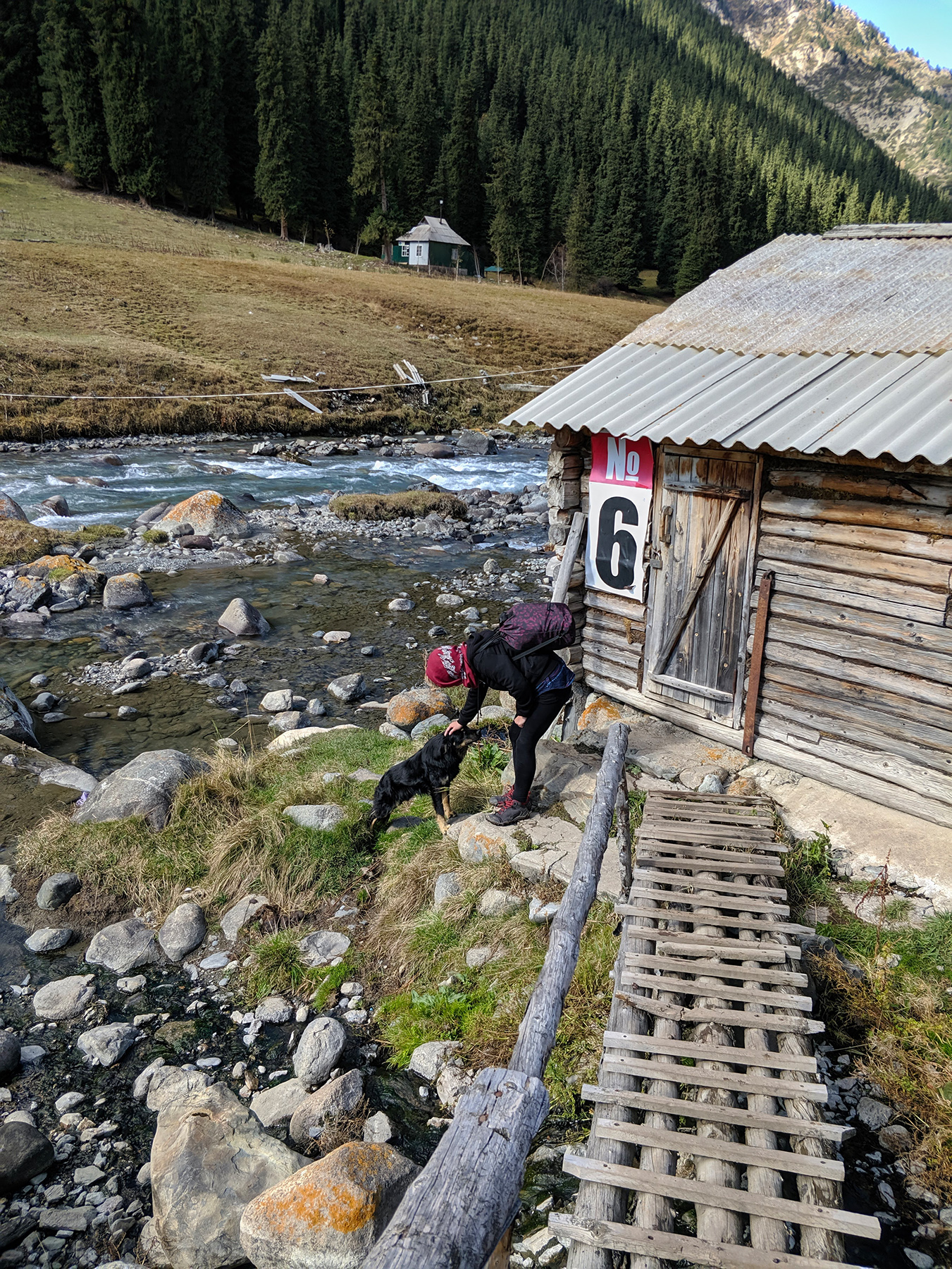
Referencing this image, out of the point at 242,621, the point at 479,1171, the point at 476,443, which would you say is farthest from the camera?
the point at 476,443

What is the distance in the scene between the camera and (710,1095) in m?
4.00

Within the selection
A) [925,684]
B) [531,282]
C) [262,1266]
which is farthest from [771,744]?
[531,282]

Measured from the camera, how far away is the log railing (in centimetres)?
244

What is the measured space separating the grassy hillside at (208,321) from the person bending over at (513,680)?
2635 centimetres

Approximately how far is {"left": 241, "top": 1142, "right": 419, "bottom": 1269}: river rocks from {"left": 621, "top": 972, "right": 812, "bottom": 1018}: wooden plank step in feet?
5.42

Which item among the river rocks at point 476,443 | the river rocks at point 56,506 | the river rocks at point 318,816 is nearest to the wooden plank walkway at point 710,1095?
the river rocks at point 318,816

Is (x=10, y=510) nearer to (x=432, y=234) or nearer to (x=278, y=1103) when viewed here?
(x=278, y=1103)

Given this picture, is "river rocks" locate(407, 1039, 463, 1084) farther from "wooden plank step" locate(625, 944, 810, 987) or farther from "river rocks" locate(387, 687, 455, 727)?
"river rocks" locate(387, 687, 455, 727)

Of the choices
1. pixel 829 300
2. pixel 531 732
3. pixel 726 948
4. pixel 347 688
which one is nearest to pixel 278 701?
pixel 347 688

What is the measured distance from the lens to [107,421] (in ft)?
95.8

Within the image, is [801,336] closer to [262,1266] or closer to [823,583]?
[823,583]

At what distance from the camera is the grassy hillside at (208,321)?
31.5 meters

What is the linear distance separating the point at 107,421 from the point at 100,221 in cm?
3491

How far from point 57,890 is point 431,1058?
373 centimetres
